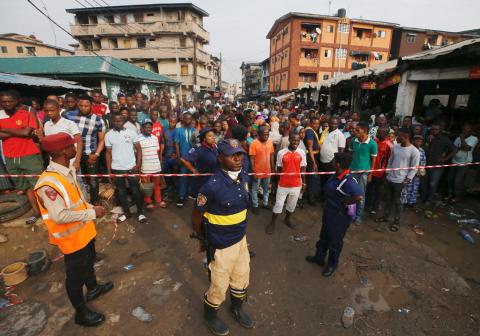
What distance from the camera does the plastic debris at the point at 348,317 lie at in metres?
2.92

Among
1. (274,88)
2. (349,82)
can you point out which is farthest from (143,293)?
(274,88)

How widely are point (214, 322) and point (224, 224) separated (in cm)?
120

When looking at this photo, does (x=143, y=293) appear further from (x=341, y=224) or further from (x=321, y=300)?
(x=341, y=224)

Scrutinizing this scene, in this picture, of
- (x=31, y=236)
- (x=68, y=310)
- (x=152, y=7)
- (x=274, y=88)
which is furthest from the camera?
(x=274, y=88)

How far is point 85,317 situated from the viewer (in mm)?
2809

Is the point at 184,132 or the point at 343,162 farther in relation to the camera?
the point at 184,132

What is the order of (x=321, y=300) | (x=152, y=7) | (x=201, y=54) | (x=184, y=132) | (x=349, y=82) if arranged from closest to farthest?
(x=321, y=300), (x=184, y=132), (x=349, y=82), (x=152, y=7), (x=201, y=54)

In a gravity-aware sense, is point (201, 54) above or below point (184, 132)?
above

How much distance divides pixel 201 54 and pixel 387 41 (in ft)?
91.1

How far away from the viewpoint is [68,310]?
3088 mm

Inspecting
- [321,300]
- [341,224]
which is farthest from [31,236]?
[341,224]

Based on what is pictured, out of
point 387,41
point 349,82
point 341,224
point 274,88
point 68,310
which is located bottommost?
point 68,310

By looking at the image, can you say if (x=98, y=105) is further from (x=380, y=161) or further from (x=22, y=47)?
(x=22, y=47)

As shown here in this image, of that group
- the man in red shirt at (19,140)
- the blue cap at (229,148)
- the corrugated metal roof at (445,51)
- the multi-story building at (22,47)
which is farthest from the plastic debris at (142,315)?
the multi-story building at (22,47)
